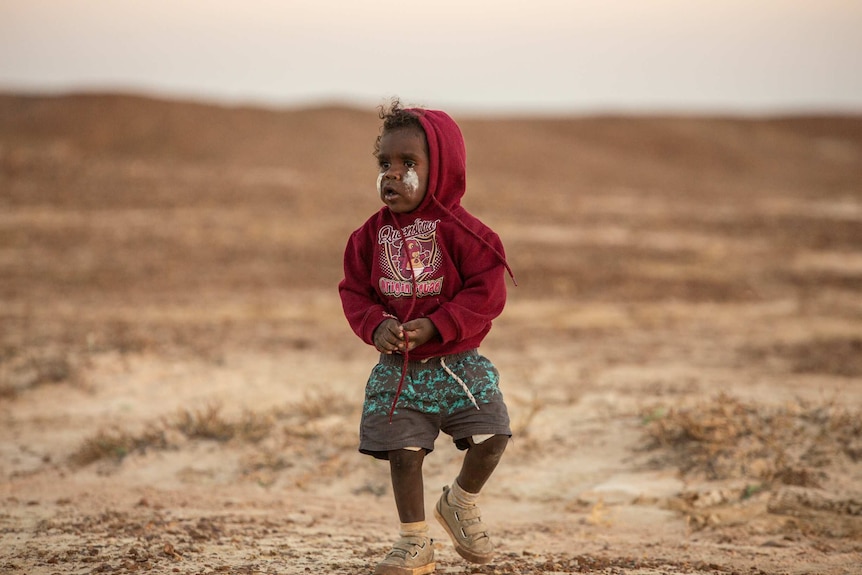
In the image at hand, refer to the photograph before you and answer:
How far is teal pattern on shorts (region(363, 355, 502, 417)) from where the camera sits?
10.5ft

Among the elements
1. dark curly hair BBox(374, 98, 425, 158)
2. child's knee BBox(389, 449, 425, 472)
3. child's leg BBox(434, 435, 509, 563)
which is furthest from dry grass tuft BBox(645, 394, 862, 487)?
dark curly hair BBox(374, 98, 425, 158)

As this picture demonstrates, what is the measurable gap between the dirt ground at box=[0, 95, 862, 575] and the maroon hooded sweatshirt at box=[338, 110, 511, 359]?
3.41 feet

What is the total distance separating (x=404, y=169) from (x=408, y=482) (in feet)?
3.72

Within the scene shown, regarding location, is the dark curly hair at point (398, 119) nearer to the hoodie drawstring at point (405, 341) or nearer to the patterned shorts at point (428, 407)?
the hoodie drawstring at point (405, 341)

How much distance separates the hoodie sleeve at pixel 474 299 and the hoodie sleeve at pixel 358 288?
0.25 metres

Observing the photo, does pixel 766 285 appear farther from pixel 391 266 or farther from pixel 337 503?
pixel 391 266

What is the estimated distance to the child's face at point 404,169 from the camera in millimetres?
3170

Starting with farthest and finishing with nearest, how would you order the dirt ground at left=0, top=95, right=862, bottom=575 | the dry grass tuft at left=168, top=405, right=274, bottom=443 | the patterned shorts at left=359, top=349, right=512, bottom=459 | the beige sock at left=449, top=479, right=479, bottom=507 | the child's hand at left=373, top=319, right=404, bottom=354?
the dry grass tuft at left=168, top=405, right=274, bottom=443 < the dirt ground at left=0, top=95, right=862, bottom=575 < the beige sock at left=449, top=479, right=479, bottom=507 < the patterned shorts at left=359, top=349, right=512, bottom=459 < the child's hand at left=373, top=319, right=404, bottom=354

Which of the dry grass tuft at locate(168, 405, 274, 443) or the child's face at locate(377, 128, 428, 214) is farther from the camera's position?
the dry grass tuft at locate(168, 405, 274, 443)

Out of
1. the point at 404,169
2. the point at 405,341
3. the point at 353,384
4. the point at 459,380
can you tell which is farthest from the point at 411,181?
the point at 353,384

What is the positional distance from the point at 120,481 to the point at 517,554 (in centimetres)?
259

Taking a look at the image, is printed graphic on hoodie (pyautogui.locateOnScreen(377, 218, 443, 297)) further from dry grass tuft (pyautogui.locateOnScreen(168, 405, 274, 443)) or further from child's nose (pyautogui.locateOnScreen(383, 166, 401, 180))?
dry grass tuft (pyautogui.locateOnScreen(168, 405, 274, 443))

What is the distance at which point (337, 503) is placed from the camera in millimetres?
4844

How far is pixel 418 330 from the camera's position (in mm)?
3084
